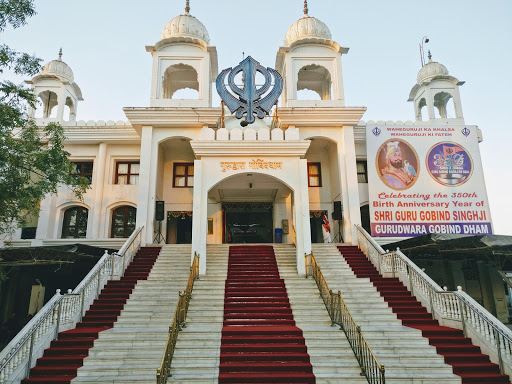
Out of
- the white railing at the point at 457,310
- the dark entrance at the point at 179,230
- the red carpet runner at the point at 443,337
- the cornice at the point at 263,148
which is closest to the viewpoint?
the red carpet runner at the point at 443,337

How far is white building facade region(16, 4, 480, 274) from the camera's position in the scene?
58.8 feet

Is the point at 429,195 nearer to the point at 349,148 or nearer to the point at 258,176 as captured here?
the point at 349,148

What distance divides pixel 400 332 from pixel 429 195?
32.9 feet

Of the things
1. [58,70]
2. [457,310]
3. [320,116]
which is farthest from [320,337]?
[58,70]

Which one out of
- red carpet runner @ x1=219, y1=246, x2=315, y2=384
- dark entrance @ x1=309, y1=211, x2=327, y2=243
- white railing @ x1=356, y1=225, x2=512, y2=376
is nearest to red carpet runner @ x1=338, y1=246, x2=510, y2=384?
white railing @ x1=356, y1=225, x2=512, y2=376

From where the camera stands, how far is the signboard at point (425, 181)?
56.1 feet

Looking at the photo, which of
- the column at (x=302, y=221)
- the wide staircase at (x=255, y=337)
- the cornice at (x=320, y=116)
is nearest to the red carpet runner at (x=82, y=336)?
the wide staircase at (x=255, y=337)

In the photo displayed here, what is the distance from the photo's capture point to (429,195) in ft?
57.5

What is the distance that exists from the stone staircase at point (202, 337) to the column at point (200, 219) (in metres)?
0.75

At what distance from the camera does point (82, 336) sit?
9133 mm

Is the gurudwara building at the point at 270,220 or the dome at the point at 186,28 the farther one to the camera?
the dome at the point at 186,28

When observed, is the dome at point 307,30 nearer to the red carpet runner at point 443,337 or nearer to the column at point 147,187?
the column at point 147,187

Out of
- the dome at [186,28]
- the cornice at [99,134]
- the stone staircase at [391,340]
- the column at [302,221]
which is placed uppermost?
the dome at [186,28]

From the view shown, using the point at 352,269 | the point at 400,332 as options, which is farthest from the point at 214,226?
the point at 400,332
